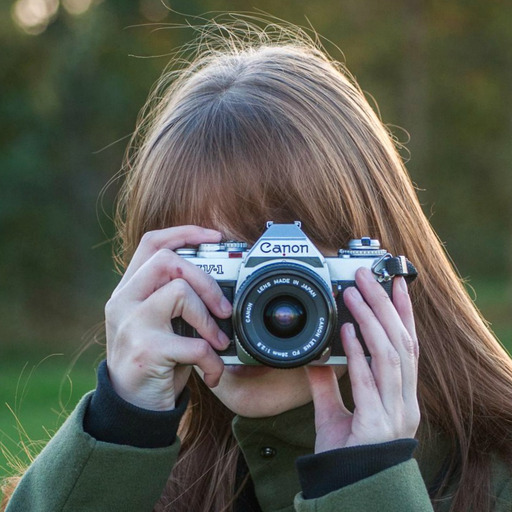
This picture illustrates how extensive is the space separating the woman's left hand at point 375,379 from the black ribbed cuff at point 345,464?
45 millimetres

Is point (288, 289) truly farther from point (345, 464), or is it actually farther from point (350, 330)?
point (345, 464)

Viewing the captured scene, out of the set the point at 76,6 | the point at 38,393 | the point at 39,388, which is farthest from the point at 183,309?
the point at 76,6

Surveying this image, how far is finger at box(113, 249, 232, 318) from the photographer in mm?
1960

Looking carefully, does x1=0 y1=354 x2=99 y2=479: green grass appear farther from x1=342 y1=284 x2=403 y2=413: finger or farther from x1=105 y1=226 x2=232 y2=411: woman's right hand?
x1=342 y1=284 x2=403 y2=413: finger

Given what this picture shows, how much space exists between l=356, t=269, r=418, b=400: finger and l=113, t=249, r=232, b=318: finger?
279mm

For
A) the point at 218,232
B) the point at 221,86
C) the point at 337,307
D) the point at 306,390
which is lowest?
the point at 306,390

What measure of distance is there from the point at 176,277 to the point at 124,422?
1.00 ft

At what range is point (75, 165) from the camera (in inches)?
623

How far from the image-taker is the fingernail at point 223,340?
1960 millimetres

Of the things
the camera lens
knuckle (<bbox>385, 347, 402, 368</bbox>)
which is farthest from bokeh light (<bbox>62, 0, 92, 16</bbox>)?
knuckle (<bbox>385, 347, 402, 368</bbox>)

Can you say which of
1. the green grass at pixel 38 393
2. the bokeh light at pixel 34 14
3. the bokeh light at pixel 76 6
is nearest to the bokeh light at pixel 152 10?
the bokeh light at pixel 76 6

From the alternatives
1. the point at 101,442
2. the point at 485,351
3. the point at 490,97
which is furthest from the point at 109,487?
the point at 490,97

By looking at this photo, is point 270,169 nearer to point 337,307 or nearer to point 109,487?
point 337,307

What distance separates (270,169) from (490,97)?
18246 mm
